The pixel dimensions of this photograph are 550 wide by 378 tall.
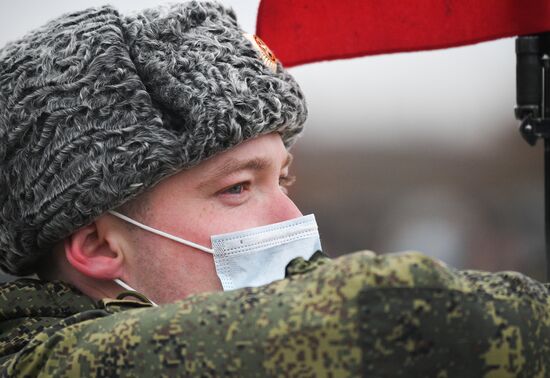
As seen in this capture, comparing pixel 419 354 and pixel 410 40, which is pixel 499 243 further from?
pixel 419 354

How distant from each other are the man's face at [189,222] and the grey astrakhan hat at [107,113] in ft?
0.19

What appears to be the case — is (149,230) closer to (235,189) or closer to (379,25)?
(235,189)

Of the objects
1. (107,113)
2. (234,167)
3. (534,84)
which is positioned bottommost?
(534,84)

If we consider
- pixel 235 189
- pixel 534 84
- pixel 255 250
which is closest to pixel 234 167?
pixel 235 189

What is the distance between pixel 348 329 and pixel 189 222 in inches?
31.8

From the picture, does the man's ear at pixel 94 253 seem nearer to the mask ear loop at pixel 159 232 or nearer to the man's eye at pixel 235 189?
the mask ear loop at pixel 159 232

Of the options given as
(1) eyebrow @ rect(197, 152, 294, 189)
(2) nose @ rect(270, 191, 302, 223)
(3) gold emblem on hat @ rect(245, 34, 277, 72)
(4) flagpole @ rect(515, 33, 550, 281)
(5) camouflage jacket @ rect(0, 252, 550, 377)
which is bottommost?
(4) flagpole @ rect(515, 33, 550, 281)

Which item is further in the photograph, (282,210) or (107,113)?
(282,210)

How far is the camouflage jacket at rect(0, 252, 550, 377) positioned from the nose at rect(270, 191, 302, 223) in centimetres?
66

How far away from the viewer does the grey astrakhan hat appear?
187cm

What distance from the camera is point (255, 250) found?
195 cm

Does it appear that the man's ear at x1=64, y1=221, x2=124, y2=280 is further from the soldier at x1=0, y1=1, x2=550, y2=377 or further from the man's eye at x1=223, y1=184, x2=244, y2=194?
the man's eye at x1=223, y1=184, x2=244, y2=194

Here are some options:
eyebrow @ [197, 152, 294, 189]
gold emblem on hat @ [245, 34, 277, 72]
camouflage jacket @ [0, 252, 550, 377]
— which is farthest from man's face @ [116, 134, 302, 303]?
camouflage jacket @ [0, 252, 550, 377]

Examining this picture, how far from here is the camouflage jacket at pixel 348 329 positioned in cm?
119
